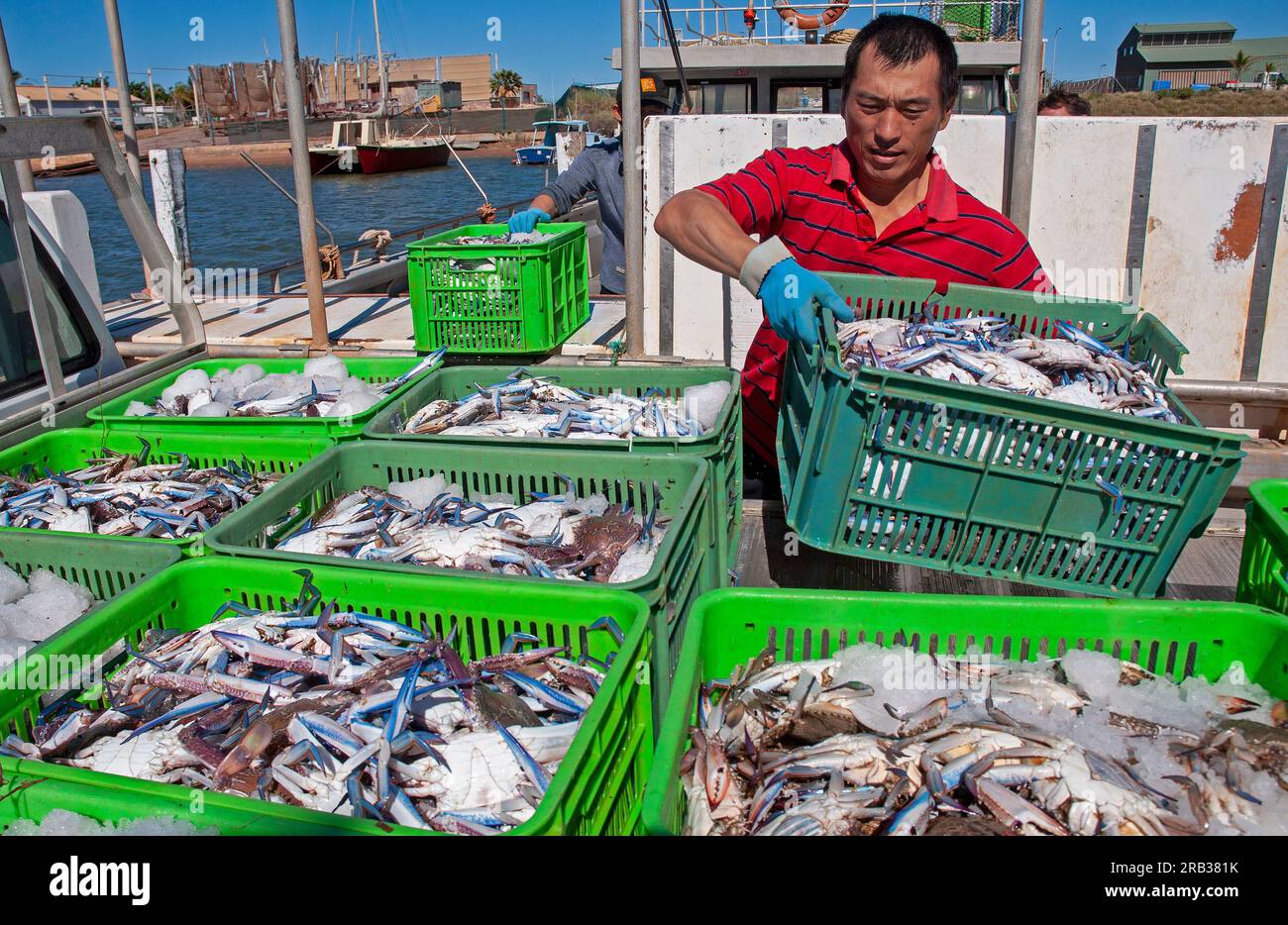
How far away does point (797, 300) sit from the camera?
245 cm

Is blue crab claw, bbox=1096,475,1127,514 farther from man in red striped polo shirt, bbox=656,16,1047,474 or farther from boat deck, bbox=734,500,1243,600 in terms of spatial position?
man in red striped polo shirt, bbox=656,16,1047,474

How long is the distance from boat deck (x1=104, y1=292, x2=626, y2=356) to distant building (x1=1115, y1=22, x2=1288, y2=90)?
74.6 meters

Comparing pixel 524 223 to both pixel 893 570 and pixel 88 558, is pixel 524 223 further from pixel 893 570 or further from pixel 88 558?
pixel 88 558

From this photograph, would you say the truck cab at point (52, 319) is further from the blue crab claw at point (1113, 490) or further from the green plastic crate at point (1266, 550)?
the green plastic crate at point (1266, 550)

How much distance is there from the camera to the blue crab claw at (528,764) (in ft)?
5.32

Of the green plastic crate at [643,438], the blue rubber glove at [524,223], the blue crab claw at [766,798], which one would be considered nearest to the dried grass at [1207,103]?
the blue rubber glove at [524,223]

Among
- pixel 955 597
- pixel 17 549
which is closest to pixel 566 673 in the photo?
pixel 955 597

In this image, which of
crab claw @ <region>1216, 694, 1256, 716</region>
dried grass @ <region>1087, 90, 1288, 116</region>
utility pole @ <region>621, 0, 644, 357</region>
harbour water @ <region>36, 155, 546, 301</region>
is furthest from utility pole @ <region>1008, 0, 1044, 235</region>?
dried grass @ <region>1087, 90, 1288, 116</region>

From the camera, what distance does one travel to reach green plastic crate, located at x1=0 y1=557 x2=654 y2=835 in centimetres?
133

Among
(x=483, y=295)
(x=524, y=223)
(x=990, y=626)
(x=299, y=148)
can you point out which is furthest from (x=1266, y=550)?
(x=299, y=148)

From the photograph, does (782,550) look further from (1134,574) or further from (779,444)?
(1134,574)

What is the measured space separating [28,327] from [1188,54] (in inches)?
3642

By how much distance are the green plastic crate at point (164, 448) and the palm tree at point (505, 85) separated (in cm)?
7765

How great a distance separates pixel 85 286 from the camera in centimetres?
381
